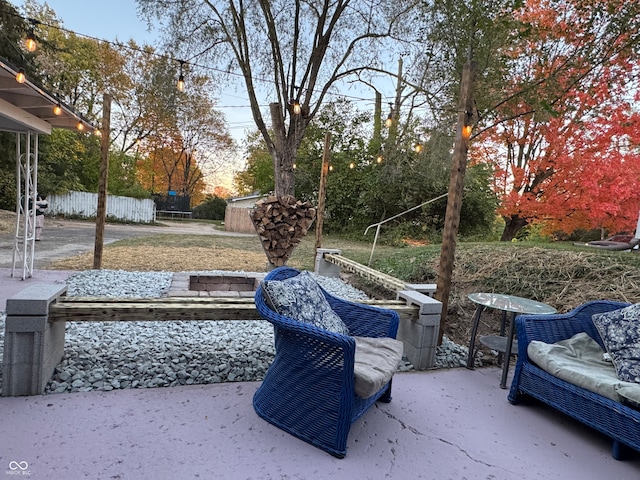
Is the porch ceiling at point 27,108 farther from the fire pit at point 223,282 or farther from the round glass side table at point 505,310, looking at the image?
the round glass side table at point 505,310

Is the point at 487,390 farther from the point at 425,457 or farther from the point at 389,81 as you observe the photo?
the point at 389,81

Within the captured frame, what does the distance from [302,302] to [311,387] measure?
440 mm

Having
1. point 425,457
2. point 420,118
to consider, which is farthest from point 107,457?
point 420,118

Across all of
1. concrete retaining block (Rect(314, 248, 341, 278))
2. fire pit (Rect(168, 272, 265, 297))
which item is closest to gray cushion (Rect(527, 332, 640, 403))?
fire pit (Rect(168, 272, 265, 297))

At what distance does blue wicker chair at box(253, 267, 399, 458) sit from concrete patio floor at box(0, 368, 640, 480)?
7 centimetres

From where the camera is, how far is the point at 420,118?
10445mm

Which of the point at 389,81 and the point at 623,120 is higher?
the point at 389,81

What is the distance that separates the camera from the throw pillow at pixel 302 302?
189 cm

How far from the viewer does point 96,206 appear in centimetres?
Answer: 1363

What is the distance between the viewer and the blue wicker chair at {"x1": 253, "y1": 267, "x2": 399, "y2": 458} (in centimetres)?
164

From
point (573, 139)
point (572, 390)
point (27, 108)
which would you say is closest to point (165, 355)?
point (572, 390)

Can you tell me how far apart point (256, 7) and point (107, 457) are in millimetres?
7322

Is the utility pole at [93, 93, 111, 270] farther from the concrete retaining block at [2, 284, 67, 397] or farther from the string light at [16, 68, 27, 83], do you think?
the concrete retaining block at [2, 284, 67, 397]

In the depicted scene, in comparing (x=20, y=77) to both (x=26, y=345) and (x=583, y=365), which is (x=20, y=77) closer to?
(x=26, y=345)
